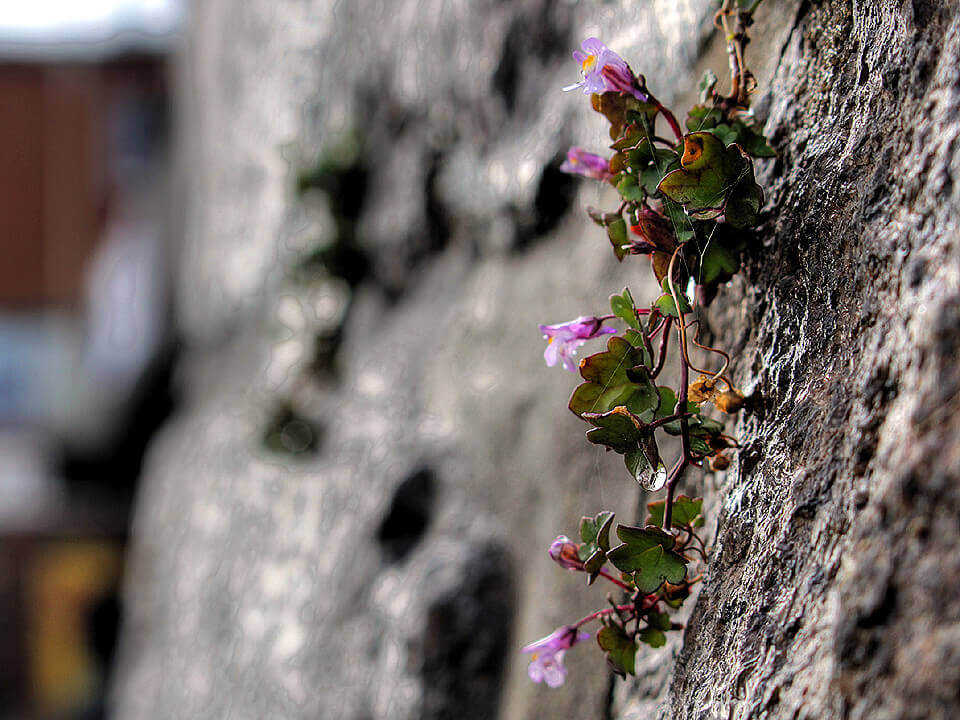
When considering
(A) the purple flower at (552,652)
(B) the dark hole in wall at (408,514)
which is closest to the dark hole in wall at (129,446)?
(B) the dark hole in wall at (408,514)

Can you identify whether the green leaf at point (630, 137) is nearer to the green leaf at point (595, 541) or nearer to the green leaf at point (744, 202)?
the green leaf at point (744, 202)

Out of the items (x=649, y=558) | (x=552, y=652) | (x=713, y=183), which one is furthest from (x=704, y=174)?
(x=552, y=652)

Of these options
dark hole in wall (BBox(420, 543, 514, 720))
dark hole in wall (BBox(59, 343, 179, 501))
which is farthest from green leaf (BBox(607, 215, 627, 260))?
dark hole in wall (BBox(59, 343, 179, 501))

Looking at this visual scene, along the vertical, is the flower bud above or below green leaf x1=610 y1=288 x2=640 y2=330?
below

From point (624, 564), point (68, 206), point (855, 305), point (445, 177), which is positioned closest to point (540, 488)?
point (624, 564)

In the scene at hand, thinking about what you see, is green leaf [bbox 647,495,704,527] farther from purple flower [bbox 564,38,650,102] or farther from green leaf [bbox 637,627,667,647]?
purple flower [bbox 564,38,650,102]

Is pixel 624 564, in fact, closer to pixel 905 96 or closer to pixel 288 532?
pixel 905 96
